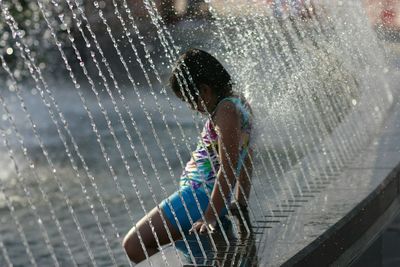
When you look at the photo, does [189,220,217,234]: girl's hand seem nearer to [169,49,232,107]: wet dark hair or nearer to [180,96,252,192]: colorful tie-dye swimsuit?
[180,96,252,192]: colorful tie-dye swimsuit

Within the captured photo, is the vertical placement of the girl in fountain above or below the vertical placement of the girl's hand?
above

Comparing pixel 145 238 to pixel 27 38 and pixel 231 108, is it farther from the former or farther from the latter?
pixel 27 38

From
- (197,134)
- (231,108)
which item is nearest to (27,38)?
(197,134)

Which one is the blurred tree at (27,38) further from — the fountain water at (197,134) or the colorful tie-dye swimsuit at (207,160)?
the colorful tie-dye swimsuit at (207,160)

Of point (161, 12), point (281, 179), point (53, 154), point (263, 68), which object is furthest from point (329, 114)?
point (161, 12)

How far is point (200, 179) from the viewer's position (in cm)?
405

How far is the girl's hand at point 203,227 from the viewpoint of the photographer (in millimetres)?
3896

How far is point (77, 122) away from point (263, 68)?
4257mm

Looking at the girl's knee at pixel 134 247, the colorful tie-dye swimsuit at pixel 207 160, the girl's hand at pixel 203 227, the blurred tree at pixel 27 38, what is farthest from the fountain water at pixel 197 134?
the blurred tree at pixel 27 38

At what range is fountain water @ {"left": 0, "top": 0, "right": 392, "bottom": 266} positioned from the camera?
459 centimetres

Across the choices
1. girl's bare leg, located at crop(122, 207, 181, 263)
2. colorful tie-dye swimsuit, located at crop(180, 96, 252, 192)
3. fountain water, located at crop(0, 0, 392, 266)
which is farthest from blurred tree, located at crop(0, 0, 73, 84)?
girl's bare leg, located at crop(122, 207, 181, 263)

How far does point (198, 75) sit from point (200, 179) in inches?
19.9

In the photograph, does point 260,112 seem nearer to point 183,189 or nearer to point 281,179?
point 281,179

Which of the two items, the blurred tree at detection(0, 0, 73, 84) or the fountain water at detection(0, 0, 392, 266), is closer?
the fountain water at detection(0, 0, 392, 266)
